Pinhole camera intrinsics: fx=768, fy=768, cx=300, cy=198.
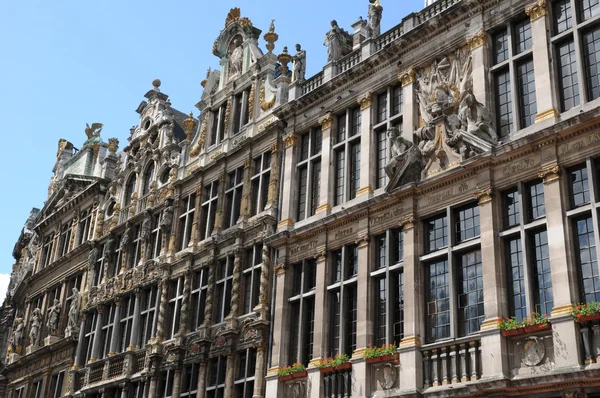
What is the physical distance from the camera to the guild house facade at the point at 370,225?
17.1m

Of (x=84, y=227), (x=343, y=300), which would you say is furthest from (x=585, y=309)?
(x=84, y=227)

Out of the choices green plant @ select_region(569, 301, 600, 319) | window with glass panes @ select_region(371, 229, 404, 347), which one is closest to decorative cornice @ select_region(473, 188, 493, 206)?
window with glass panes @ select_region(371, 229, 404, 347)

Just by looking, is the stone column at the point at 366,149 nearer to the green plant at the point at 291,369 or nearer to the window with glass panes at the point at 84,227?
the green plant at the point at 291,369

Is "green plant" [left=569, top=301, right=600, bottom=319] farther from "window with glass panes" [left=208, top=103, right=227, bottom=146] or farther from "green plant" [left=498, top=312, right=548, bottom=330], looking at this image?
"window with glass panes" [left=208, top=103, right=227, bottom=146]

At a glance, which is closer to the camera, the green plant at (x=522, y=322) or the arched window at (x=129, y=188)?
the green plant at (x=522, y=322)

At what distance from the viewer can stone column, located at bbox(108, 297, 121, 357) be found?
30.9m

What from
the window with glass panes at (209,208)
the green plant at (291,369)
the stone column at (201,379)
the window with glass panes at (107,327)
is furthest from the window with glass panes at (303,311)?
the window with glass panes at (107,327)

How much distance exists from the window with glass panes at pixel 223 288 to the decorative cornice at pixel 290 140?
4337mm

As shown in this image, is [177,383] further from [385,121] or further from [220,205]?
[385,121]

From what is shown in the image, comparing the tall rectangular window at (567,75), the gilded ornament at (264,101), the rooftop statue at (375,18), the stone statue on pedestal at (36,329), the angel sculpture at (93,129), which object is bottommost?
the stone statue on pedestal at (36,329)

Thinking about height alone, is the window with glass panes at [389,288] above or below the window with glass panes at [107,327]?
below

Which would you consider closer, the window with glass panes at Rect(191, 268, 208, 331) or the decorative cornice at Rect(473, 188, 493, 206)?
the decorative cornice at Rect(473, 188, 493, 206)

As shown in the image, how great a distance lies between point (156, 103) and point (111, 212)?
5554 millimetres

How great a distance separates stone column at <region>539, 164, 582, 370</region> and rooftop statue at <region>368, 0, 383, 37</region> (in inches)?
351
